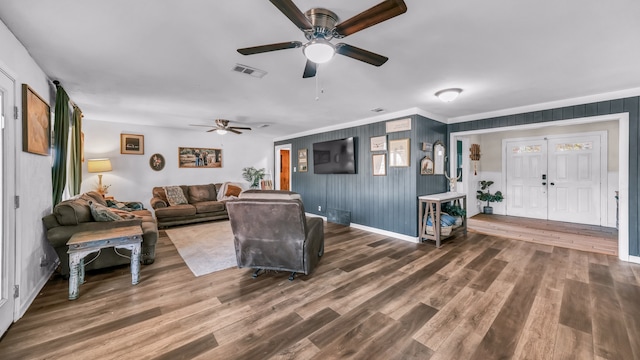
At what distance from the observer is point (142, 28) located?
1.89 metres

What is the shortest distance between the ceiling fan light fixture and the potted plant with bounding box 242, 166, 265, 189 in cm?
614

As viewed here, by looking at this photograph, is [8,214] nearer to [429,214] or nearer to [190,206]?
[190,206]

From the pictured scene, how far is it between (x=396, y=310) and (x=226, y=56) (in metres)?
2.84

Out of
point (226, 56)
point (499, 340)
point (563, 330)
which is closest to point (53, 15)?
point (226, 56)

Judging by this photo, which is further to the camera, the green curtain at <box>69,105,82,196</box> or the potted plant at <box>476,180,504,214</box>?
the potted plant at <box>476,180,504,214</box>

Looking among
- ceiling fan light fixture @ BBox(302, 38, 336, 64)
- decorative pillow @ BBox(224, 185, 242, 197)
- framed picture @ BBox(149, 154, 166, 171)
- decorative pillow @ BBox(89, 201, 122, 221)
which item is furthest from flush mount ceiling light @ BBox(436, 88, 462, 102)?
framed picture @ BBox(149, 154, 166, 171)

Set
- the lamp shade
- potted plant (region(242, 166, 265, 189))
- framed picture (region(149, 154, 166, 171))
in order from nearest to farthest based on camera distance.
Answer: the lamp shade → framed picture (region(149, 154, 166, 171)) → potted plant (region(242, 166, 265, 189))

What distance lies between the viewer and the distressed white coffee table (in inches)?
90.7

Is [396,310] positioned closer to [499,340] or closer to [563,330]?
[499,340]

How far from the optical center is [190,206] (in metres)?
5.56

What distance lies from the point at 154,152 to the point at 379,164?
5.46 m

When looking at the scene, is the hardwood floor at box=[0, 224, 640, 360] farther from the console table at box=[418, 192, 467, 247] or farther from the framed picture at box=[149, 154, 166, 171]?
the framed picture at box=[149, 154, 166, 171]

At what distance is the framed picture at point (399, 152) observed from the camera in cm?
438

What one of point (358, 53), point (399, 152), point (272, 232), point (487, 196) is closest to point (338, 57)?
point (358, 53)
